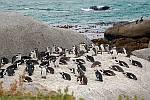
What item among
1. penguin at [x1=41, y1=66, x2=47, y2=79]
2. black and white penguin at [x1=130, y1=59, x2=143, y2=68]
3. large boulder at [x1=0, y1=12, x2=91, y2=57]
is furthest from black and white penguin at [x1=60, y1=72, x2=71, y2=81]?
large boulder at [x1=0, y1=12, x2=91, y2=57]

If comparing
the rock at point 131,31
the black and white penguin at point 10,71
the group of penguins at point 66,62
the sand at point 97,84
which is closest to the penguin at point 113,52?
the group of penguins at point 66,62

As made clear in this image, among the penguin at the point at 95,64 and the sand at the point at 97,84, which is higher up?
the penguin at the point at 95,64

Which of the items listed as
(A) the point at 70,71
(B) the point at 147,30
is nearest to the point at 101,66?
(A) the point at 70,71

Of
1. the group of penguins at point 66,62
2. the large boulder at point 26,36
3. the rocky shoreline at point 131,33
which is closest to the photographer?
the group of penguins at point 66,62

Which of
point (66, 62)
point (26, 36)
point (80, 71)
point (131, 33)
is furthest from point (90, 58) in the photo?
point (131, 33)

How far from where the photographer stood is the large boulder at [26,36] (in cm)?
1514

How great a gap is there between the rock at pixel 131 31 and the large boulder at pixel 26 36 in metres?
12.7

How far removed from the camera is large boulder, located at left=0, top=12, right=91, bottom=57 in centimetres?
1514

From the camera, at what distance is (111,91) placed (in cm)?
1095

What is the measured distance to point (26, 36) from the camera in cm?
1562

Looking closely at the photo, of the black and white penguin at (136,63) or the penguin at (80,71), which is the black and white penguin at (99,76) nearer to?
the penguin at (80,71)

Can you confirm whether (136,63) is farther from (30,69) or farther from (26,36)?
(26,36)

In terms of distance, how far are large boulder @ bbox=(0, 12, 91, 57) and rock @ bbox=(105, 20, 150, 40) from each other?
1267 centimetres

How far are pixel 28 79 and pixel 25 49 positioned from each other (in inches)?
174
